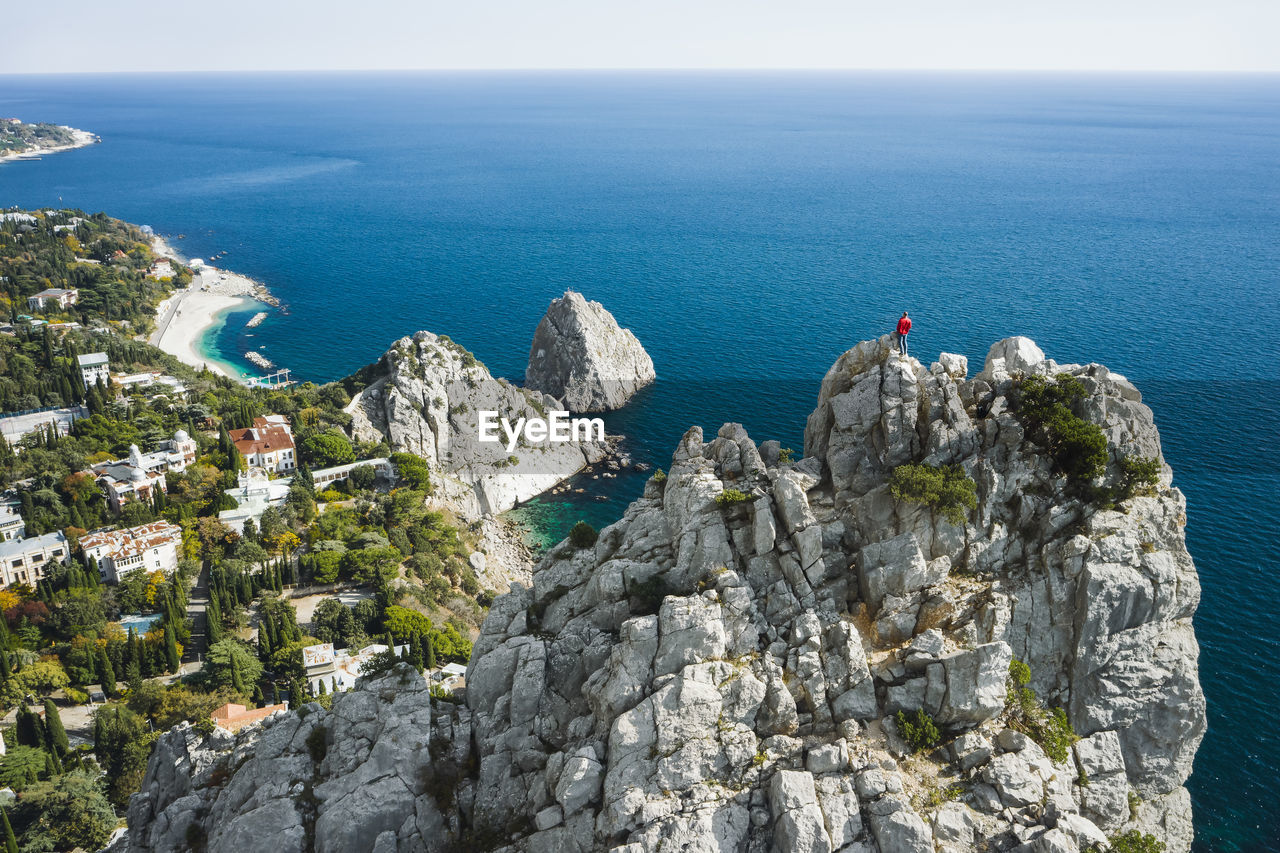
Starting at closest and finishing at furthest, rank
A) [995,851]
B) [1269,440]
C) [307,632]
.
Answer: [995,851], [307,632], [1269,440]

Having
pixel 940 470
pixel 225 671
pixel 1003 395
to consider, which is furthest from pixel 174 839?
pixel 1003 395

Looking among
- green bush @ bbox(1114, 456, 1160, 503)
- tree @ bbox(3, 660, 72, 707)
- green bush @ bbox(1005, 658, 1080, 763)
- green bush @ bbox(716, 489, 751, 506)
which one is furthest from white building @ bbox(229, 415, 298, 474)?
green bush @ bbox(1114, 456, 1160, 503)

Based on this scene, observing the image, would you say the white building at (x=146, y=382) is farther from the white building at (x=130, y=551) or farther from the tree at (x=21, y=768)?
the tree at (x=21, y=768)

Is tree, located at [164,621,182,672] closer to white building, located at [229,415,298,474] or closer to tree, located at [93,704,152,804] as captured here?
tree, located at [93,704,152,804]

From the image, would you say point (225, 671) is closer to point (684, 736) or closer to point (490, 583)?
point (490, 583)

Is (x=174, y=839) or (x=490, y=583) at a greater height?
(x=174, y=839)

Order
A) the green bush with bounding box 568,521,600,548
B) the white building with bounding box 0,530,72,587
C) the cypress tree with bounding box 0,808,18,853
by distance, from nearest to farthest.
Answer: the green bush with bounding box 568,521,600,548, the cypress tree with bounding box 0,808,18,853, the white building with bounding box 0,530,72,587
